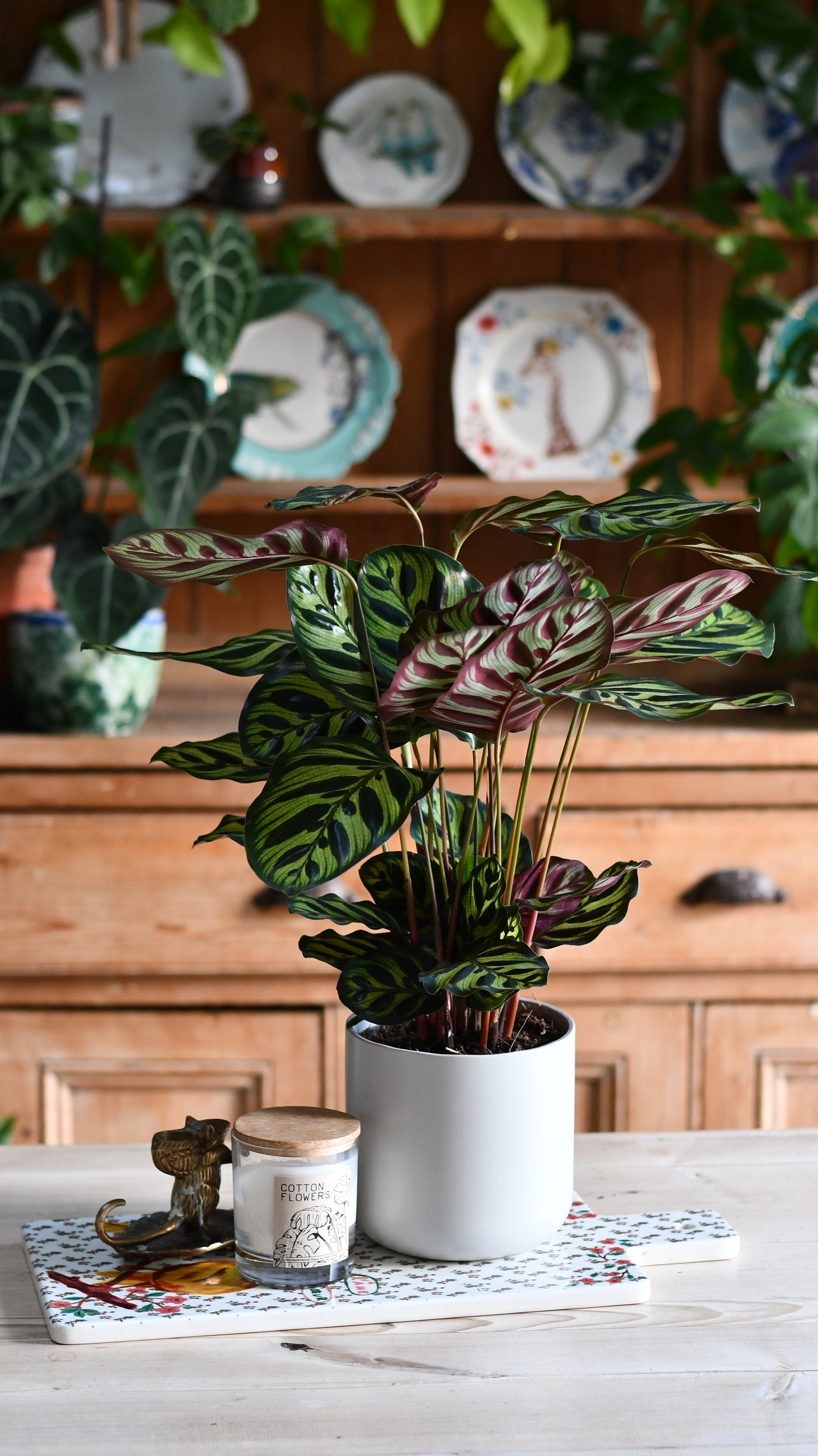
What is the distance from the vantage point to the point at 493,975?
2.18ft

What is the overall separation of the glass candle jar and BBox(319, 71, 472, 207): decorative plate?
5.64ft

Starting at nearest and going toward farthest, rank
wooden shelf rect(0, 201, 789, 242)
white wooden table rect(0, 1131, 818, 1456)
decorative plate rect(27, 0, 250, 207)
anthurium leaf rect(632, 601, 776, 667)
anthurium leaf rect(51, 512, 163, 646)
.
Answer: white wooden table rect(0, 1131, 818, 1456) < anthurium leaf rect(632, 601, 776, 667) < anthurium leaf rect(51, 512, 163, 646) < wooden shelf rect(0, 201, 789, 242) < decorative plate rect(27, 0, 250, 207)

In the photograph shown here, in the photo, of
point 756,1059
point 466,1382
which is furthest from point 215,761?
point 756,1059

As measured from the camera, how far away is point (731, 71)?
2031 millimetres

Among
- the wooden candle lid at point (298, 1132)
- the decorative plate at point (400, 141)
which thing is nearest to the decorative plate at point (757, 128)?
the decorative plate at point (400, 141)

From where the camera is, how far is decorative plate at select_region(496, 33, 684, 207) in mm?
2113

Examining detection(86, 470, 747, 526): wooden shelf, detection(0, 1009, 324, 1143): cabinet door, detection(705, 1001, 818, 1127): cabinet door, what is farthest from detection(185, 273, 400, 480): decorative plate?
detection(705, 1001, 818, 1127): cabinet door

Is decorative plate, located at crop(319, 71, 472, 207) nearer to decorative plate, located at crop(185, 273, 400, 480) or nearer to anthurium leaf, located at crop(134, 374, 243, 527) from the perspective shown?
decorative plate, located at crop(185, 273, 400, 480)

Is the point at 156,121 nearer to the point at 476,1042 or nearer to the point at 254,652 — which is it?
the point at 254,652

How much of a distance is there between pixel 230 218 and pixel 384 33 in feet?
1.87

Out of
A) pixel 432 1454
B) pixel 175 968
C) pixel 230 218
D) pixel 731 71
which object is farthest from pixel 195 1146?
pixel 731 71

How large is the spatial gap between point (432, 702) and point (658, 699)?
0.11 metres

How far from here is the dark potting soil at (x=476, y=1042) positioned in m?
0.73

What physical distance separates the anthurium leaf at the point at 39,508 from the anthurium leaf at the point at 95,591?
57 millimetres
